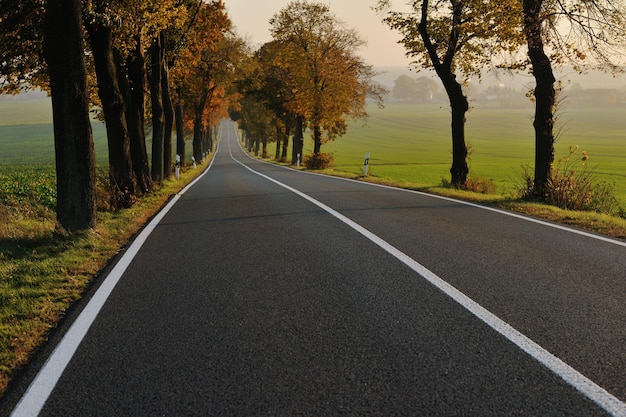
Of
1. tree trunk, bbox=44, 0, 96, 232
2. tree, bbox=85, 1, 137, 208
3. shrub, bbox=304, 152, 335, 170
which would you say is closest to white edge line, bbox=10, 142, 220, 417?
tree trunk, bbox=44, 0, 96, 232

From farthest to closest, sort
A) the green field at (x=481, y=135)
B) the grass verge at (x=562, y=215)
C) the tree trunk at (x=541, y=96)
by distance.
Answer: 1. the green field at (x=481, y=135)
2. the tree trunk at (x=541, y=96)
3. the grass verge at (x=562, y=215)

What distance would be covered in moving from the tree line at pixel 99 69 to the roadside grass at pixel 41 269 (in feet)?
2.21

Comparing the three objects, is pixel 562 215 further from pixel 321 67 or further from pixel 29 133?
pixel 29 133

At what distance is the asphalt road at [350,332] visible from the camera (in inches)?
106

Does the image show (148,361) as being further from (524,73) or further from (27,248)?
(524,73)

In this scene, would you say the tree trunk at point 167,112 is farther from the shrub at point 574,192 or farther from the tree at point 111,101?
the shrub at point 574,192

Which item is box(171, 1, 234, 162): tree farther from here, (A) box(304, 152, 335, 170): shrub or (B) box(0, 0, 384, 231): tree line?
(A) box(304, 152, 335, 170): shrub

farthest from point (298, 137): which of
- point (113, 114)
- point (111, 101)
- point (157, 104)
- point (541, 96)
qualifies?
point (541, 96)

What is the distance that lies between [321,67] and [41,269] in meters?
30.7

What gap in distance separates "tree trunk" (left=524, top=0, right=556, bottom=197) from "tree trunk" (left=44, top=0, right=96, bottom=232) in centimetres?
997

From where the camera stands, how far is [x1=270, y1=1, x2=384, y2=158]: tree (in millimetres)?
34062

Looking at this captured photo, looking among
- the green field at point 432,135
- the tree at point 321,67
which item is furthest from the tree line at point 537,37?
the green field at point 432,135

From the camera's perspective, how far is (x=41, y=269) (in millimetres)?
5633

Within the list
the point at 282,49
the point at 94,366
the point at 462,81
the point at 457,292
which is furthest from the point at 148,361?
the point at 282,49
